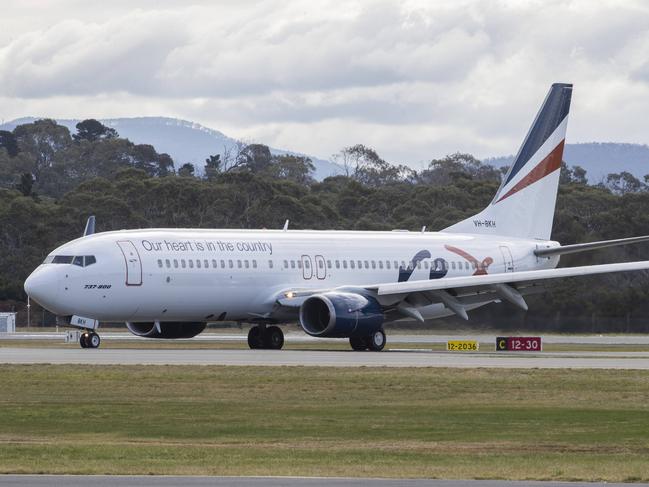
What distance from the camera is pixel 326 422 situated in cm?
2711

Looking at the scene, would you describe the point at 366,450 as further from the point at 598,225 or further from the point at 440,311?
the point at 598,225

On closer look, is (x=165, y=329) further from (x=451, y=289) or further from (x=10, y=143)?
(x=10, y=143)

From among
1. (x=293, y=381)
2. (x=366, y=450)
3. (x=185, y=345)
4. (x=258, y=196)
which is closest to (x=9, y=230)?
(x=258, y=196)

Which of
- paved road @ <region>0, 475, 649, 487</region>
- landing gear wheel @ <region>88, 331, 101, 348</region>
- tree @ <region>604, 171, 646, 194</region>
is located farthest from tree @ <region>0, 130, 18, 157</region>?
paved road @ <region>0, 475, 649, 487</region>

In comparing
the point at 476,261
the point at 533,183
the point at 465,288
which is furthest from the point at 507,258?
the point at 465,288

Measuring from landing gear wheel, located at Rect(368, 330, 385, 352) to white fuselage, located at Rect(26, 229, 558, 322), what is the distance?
3373mm

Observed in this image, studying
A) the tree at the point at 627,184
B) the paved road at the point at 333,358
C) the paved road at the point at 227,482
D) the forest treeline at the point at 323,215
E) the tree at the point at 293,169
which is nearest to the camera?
the paved road at the point at 227,482

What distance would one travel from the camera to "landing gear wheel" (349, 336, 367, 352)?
2051 inches

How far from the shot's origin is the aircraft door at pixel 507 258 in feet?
194

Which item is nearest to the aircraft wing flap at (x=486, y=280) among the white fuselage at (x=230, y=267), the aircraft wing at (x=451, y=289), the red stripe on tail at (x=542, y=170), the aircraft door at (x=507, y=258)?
the aircraft wing at (x=451, y=289)

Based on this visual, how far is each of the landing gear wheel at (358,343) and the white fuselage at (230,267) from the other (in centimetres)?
286

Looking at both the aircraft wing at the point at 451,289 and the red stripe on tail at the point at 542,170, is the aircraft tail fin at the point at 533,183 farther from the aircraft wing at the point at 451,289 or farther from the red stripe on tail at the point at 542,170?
the aircraft wing at the point at 451,289

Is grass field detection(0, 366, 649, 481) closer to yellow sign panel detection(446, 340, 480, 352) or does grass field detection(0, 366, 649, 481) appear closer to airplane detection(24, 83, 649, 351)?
airplane detection(24, 83, 649, 351)

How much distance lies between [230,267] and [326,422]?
25115mm
